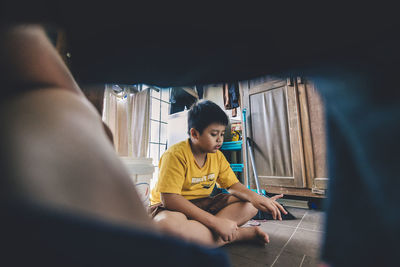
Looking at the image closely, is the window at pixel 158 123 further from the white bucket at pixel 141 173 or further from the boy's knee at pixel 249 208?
the boy's knee at pixel 249 208

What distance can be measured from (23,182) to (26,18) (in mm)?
117

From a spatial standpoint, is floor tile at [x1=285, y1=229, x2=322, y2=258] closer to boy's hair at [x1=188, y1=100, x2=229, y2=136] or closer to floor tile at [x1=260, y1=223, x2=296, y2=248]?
floor tile at [x1=260, y1=223, x2=296, y2=248]

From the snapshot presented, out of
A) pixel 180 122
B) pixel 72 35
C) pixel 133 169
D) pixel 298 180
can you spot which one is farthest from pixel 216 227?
pixel 180 122

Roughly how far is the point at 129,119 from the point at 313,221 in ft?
5.49

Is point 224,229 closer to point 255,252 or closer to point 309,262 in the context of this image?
point 255,252

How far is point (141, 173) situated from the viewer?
3.55 ft

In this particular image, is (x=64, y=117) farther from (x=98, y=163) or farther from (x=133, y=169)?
(x=133, y=169)

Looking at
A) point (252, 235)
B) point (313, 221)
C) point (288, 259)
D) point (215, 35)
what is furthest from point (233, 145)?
point (215, 35)

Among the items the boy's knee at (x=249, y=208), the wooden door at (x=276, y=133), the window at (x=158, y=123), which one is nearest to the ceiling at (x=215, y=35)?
the boy's knee at (x=249, y=208)

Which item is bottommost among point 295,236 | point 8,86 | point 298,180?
point 295,236

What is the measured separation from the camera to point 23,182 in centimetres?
11

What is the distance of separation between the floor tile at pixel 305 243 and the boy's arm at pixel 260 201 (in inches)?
4.0

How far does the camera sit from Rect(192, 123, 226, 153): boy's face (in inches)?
36.0

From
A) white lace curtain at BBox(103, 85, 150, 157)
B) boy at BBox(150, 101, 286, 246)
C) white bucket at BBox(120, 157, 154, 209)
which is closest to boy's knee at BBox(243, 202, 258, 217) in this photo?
boy at BBox(150, 101, 286, 246)
